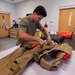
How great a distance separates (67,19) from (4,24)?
14.9 feet

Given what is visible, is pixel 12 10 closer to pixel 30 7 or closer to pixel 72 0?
pixel 30 7

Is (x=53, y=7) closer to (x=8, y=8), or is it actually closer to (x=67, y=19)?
(x=67, y=19)

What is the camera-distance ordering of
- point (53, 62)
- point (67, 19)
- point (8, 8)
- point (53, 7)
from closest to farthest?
1. point (53, 62)
2. point (67, 19)
3. point (53, 7)
4. point (8, 8)

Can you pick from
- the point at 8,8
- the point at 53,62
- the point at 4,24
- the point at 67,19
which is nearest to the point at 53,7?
the point at 67,19

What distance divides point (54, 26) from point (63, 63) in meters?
4.17

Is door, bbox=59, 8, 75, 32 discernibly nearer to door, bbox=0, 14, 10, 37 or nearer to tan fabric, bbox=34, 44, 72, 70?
tan fabric, bbox=34, 44, 72, 70

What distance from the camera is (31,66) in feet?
2.66

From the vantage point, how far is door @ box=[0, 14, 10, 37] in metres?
6.34

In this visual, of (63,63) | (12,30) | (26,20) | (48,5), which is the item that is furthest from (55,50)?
(12,30)

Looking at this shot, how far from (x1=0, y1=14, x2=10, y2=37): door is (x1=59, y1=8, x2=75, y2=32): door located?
13.3 ft

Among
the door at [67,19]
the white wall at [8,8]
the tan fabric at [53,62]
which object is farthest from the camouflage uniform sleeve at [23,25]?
the white wall at [8,8]

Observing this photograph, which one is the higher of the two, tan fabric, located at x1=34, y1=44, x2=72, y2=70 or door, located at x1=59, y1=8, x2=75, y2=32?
door, located at x1=59, y1=8, x2=75, y2=32

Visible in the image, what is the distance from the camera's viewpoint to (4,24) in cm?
657

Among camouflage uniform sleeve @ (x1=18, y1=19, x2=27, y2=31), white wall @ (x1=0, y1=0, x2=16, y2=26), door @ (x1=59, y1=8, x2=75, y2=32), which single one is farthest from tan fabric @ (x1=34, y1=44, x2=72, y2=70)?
white wall @ (x1=0, y1=0, x2=16, y2=26)
